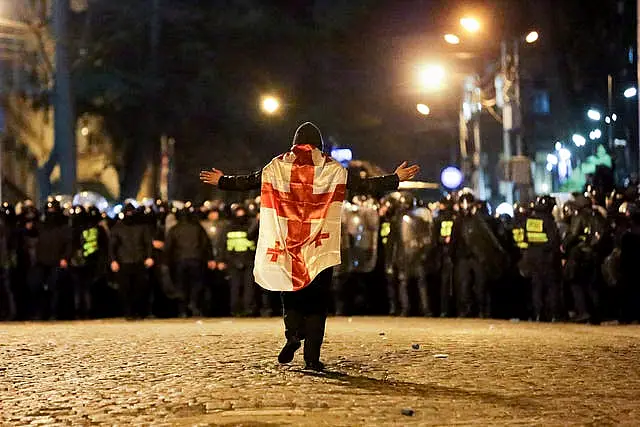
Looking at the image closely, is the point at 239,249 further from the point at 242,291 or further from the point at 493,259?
the point at 493,259

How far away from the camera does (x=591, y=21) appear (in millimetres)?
56750

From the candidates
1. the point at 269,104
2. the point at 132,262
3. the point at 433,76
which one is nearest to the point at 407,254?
the point at 132,262

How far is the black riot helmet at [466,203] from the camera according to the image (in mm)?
17400

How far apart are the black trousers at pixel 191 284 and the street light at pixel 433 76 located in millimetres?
17280

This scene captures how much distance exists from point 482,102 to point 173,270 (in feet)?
50.6

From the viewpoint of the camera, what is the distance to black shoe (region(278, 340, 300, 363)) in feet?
31.0

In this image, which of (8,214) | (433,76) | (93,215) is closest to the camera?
(8,214)

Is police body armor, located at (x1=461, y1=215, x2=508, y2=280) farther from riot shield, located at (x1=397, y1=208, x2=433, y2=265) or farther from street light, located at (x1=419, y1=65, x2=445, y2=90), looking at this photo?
street light, located at (x1=419, y1=65, x2=445, y2=90)

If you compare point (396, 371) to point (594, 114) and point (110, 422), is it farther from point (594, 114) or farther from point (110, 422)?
point (594, 114)

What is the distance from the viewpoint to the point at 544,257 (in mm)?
16688

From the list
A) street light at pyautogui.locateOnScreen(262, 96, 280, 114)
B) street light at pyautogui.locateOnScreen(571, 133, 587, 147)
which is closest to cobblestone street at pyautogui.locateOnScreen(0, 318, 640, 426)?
street light at pyautogui.locateOnScreen(262, 96, 280, 114)

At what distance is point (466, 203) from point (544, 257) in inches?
64.8

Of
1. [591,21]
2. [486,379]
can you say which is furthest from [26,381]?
[591,21]

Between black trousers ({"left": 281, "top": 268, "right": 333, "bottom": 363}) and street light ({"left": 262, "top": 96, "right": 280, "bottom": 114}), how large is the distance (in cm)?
2763
